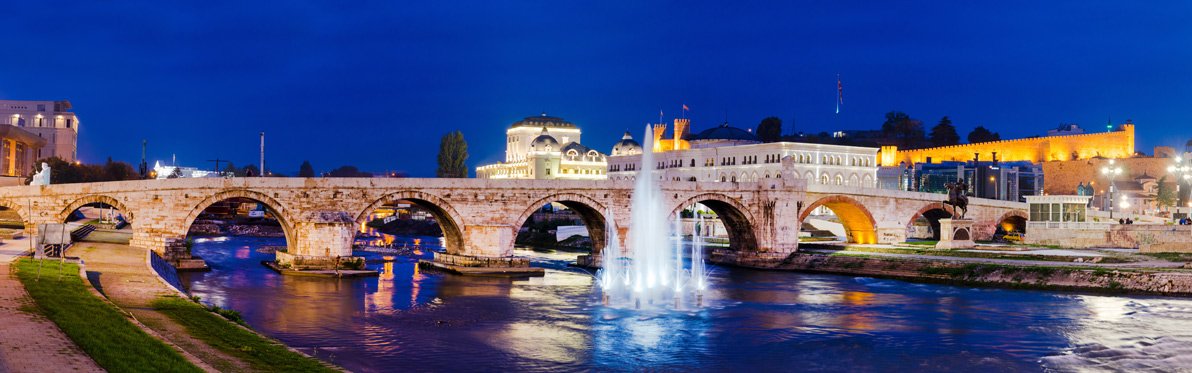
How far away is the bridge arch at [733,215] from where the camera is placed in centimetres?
4541

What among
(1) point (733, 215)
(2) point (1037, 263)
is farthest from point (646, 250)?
(2) point (1037, 263)

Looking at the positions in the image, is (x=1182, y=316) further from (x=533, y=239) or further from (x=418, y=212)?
(x=418, y=212)

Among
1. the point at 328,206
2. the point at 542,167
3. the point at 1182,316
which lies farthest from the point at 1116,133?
the point at 328,206

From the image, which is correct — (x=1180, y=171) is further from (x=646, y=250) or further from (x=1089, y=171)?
(x=1089, y=171)

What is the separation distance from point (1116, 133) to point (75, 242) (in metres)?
99.5

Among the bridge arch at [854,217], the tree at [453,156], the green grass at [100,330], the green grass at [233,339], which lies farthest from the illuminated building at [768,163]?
the green grass at [100,330]

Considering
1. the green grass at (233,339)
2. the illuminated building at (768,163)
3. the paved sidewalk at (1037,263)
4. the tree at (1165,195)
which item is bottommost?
the green grass at (233,339)

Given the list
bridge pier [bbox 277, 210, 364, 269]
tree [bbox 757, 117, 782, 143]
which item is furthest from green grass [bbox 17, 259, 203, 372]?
tree [bbox 757, 117, 782, 143]

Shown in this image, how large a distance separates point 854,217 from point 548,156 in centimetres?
7038

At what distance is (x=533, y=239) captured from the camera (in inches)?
2756

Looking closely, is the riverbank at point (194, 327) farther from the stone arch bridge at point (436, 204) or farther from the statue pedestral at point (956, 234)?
the statue pedestral at point (956, 234)

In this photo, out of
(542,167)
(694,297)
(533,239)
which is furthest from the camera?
(542,167)

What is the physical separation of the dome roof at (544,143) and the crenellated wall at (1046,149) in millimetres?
40303

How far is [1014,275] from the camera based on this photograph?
35.6 m
